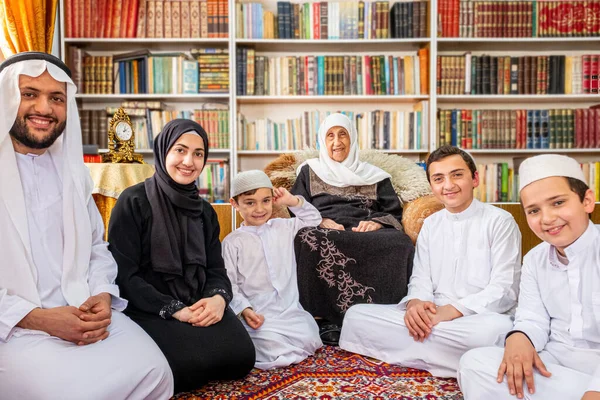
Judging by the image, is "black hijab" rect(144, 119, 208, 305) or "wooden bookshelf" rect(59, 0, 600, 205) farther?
"wooden bookshelf" rect(59, 0, 600, 205)

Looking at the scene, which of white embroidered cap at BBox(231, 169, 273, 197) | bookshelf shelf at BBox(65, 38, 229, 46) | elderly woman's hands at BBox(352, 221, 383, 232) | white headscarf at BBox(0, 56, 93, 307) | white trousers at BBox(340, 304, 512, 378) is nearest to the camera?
white headscarf at BBox(0, 56, 93, 307)

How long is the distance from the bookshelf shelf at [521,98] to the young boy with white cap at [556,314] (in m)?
2.58

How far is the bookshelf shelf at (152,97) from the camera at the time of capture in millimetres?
3975

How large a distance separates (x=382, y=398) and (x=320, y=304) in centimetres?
86

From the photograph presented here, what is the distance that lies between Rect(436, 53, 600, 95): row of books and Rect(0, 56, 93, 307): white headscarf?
9.85 ft

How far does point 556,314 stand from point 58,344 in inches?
59.0

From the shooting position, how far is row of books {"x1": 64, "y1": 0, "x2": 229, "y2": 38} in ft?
12.9

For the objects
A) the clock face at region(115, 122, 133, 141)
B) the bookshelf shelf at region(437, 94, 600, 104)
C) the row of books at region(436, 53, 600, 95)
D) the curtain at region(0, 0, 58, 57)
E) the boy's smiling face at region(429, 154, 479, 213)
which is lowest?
the boy's smiling face at region(429, 154, 479, 213)

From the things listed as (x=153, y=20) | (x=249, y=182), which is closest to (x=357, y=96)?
(x=153, y=20)

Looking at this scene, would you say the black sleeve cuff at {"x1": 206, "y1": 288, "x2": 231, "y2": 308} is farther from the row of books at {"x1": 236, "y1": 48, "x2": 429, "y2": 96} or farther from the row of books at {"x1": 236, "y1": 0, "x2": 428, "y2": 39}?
the row of books at {"x1": 236, "y1": 0, "x2": 428, "y2": 39}

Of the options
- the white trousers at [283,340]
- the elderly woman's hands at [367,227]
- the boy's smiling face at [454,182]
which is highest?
the boy's smiling face at [454,182]

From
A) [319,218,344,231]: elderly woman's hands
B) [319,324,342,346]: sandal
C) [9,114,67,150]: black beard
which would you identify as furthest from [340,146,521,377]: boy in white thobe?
[9,114,67,150]: black beard

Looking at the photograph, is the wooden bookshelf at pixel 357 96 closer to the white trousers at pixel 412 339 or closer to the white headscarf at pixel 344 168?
the white headscarf at pixel 344 168

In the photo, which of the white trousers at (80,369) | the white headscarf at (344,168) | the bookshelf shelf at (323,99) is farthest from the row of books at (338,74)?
the white trousers at (80,369)
